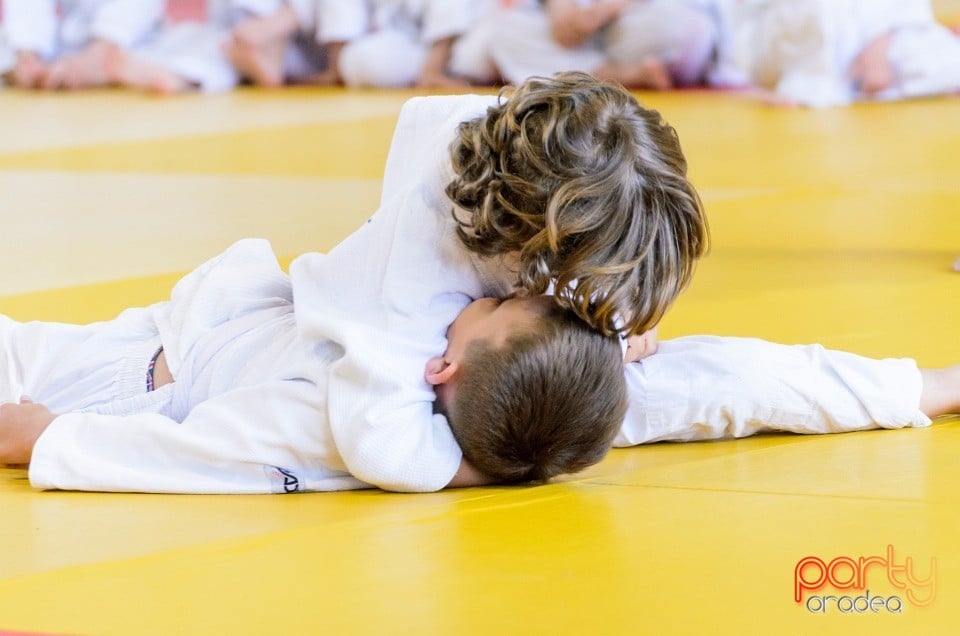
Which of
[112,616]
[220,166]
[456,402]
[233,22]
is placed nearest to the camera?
[112,616]

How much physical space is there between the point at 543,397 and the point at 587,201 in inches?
8.1

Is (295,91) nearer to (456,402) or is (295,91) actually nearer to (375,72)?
(375,72)

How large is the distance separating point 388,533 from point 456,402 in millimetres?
172

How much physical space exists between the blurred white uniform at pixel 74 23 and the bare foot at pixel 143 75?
0.37 feet

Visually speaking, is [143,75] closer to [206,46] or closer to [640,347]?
[206,46]

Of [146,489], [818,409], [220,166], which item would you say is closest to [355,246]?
[146,489]

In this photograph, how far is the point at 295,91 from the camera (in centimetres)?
578

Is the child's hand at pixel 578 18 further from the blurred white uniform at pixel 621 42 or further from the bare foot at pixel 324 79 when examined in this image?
the bare foot at pixel 324 79

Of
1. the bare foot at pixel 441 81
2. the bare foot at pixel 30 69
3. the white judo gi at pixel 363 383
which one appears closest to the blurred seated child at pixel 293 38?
→ the bare foot at pixel 441 81

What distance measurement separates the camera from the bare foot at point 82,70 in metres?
6.03

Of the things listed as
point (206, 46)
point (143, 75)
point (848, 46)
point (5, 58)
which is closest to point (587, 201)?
point (848, 46)

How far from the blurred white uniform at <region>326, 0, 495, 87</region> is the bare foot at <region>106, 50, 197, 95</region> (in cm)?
74

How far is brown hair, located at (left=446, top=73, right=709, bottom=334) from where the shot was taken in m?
1.32

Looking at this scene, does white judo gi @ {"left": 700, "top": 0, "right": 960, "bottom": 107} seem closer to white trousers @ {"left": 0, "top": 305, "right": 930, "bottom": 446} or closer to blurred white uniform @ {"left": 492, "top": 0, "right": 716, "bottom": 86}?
blurred white uniform @ {"left": 492, "top": 0, "right": 716, "bottom": 86}
